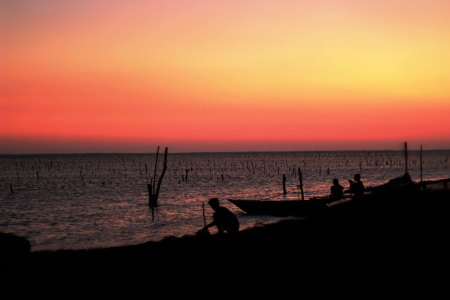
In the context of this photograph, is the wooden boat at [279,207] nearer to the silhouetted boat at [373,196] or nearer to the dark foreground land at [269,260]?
the silhouetted boat at [373,196]

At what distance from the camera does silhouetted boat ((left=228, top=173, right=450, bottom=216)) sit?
1143 cm

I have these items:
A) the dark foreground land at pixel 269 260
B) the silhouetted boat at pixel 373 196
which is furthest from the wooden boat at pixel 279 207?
the dark foreground land at pixel 269 260

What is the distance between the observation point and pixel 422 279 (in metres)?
6.33

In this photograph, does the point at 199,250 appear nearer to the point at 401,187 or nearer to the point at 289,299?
the point at 289,299

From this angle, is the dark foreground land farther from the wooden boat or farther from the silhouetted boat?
the wooden boat

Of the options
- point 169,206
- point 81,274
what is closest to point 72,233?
point 169,206

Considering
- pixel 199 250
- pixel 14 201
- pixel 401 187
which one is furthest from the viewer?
pixel 14 201

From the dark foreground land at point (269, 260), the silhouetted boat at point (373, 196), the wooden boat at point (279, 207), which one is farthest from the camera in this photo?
the wooden boat at point (279, 207)

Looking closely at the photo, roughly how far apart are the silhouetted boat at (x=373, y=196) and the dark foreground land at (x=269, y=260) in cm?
114

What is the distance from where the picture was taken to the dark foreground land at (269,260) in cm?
668

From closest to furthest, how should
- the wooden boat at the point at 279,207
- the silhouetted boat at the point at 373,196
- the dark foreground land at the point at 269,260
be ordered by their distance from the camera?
1. the dark foreground land at the point at 269,260
2. the silhouetted boat at the point at 373,196
3. the wooden boat at the point at 279,207

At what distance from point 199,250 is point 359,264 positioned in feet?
10.5

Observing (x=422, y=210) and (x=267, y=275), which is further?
(x=422, y=210)

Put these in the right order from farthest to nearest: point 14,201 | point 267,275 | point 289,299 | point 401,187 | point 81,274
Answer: point 14,201 < point 401,187 < point 81,274 < point 267,275 < point 289,299
